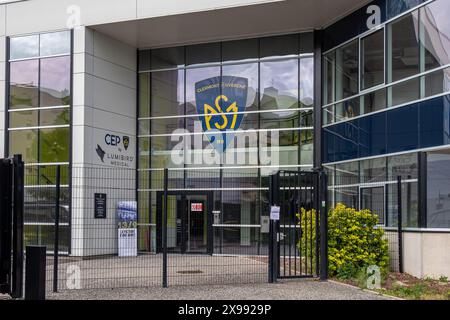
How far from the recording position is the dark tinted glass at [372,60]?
17022 millimetres

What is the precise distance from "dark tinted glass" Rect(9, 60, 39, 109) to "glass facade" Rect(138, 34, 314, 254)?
12.6 feet

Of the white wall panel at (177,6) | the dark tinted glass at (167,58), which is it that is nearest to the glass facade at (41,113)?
the white wall panel at (177,6)

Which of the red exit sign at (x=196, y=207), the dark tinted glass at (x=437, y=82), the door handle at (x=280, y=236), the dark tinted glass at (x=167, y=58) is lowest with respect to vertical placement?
the door handle at (x=280, y=236)

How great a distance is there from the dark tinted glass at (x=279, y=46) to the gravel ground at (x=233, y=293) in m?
10.5

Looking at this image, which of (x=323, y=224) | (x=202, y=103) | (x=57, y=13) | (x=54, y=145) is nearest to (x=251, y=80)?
(x=202, y=103)

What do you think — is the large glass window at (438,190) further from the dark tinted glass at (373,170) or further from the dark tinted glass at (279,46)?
the dark tinted glass at (279,46)

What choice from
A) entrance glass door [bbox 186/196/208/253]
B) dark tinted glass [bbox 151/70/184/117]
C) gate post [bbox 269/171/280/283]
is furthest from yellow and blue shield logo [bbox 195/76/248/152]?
gate post [bbox 269/171/280/283]

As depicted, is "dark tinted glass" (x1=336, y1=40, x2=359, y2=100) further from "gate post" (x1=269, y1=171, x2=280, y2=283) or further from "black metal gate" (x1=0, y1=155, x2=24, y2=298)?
"black metal gate" (x1=0, y1=155, x2=24, y2=298)

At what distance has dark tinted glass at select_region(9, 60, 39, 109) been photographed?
20016 millimetres

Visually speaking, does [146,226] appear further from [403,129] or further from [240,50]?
[403,129]

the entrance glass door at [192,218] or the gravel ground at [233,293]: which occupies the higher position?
the entrance glass door at [192,218]
